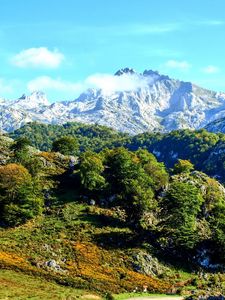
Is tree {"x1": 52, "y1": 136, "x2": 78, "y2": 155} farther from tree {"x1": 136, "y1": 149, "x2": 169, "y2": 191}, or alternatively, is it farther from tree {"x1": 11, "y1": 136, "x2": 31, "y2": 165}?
tree {"x1": 136, "y1": 149, "x2": 169, "y2": 191}

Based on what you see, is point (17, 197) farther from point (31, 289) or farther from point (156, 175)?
point (156, 175)

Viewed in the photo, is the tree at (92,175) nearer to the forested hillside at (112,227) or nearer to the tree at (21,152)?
the forested hillside at (112,227)

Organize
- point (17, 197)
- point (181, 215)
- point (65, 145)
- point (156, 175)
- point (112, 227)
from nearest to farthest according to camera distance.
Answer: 1. point (17, 197)
2. point (181, 215)
3. point (112, 227)
4. point (156, 175)
5. point (65, 145)

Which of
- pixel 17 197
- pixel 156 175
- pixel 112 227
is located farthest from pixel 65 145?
pixel 112 227

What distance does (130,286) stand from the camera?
288ft

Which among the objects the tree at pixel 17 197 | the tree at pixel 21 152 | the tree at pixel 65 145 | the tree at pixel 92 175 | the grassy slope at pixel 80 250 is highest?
the tree at pixel 65 145

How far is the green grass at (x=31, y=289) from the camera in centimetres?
7307

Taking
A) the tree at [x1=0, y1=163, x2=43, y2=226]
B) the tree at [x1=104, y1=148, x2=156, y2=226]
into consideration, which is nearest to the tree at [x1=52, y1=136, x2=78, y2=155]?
the tree at [x1=104, y1=148, x2=156, y2=226]

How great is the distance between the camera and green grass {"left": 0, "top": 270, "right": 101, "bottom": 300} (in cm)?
7307

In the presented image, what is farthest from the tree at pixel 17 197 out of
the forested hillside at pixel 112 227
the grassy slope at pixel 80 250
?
the grassy slope at pixel 80 250

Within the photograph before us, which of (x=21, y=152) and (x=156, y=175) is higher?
(x=21, y=152)

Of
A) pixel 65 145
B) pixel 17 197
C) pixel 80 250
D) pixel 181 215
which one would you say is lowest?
pixel 80 250

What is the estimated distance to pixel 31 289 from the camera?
7706 cm

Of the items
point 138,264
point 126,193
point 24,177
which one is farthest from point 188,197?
point 24,177
